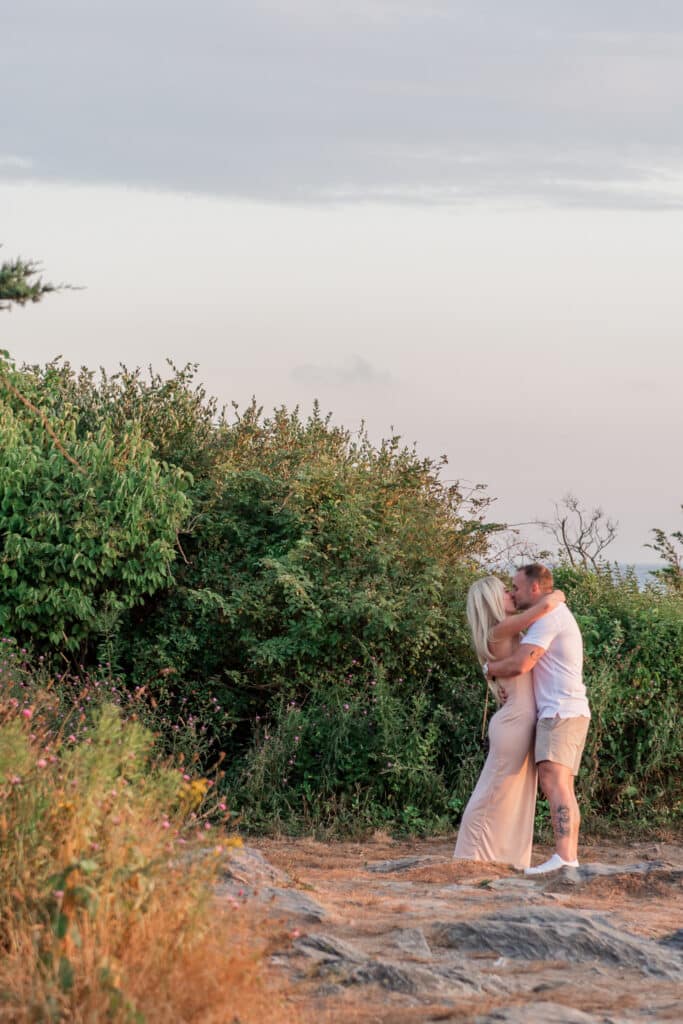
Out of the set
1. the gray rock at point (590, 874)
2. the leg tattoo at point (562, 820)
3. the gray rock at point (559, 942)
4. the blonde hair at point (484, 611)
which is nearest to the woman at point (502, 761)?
the blonde hair at point (484, 611)

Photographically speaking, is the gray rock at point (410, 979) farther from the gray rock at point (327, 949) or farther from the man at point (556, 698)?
the man at point (556, 698)

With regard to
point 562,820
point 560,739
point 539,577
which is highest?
point 539,577

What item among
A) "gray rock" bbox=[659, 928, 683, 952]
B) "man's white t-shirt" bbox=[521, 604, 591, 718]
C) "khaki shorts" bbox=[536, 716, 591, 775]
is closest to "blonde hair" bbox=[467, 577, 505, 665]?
"man's white t-shirt" bbox=[521, 604, 591, 718]

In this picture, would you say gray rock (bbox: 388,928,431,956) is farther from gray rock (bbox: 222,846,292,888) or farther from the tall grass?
gray rock (bbox: 222,846,292,888)

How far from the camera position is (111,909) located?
464 centimetres

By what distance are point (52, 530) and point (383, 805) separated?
4.17 meters

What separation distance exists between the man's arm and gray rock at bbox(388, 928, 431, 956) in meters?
2.56

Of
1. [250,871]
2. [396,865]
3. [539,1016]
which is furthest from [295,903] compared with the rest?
[396,865]

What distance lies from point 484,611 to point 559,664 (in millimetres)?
615

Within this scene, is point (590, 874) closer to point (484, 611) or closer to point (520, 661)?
point (520, 661)

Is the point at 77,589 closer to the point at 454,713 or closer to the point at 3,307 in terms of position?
the point at 454,713

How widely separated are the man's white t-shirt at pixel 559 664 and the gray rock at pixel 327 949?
3146 millimetres

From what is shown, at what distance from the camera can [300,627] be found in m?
12.2

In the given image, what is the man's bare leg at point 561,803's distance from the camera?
27.7ft
